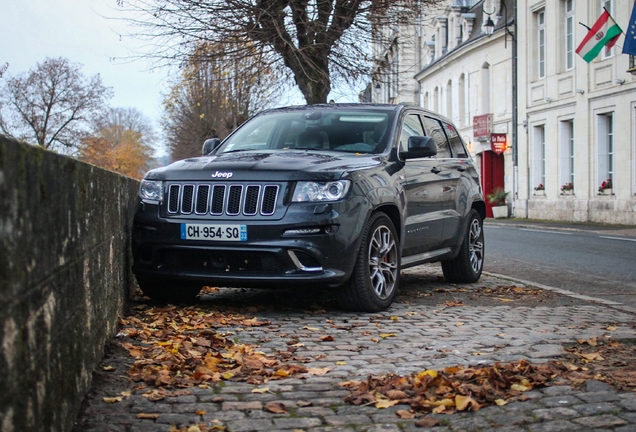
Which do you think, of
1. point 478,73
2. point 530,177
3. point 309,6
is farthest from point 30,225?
point 478,73

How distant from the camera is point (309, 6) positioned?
19375 mm

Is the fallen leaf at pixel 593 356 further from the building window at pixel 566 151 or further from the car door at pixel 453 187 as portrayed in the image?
the building window at pixel 566 151

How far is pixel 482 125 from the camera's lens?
140ft

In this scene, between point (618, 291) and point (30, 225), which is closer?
point (30, 225)

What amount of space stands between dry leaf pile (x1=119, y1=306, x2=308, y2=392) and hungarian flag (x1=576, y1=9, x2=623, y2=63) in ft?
76.6

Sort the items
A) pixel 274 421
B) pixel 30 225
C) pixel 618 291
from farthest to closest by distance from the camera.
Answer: pixel 618 291, pixel 274 421, pixel 30 225

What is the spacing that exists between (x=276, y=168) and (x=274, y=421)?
318cm

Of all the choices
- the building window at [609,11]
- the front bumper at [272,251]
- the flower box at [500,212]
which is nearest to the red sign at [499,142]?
the flower box at [500,212]

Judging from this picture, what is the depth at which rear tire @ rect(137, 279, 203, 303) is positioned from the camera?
738 cm

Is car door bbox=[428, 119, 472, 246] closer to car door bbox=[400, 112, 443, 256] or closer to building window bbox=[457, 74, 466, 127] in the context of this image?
car door bbox=[400, 112, 443, 256]

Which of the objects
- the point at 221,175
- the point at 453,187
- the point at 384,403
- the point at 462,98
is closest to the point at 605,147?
the point at 462,98

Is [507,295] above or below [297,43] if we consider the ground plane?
below

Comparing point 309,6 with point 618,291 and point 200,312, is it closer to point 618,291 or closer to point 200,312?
point 618,291

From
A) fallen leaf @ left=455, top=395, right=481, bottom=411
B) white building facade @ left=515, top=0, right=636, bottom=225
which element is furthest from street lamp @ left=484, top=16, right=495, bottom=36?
fallen leaf @ left=455, top=395, right=481, bottom=411
